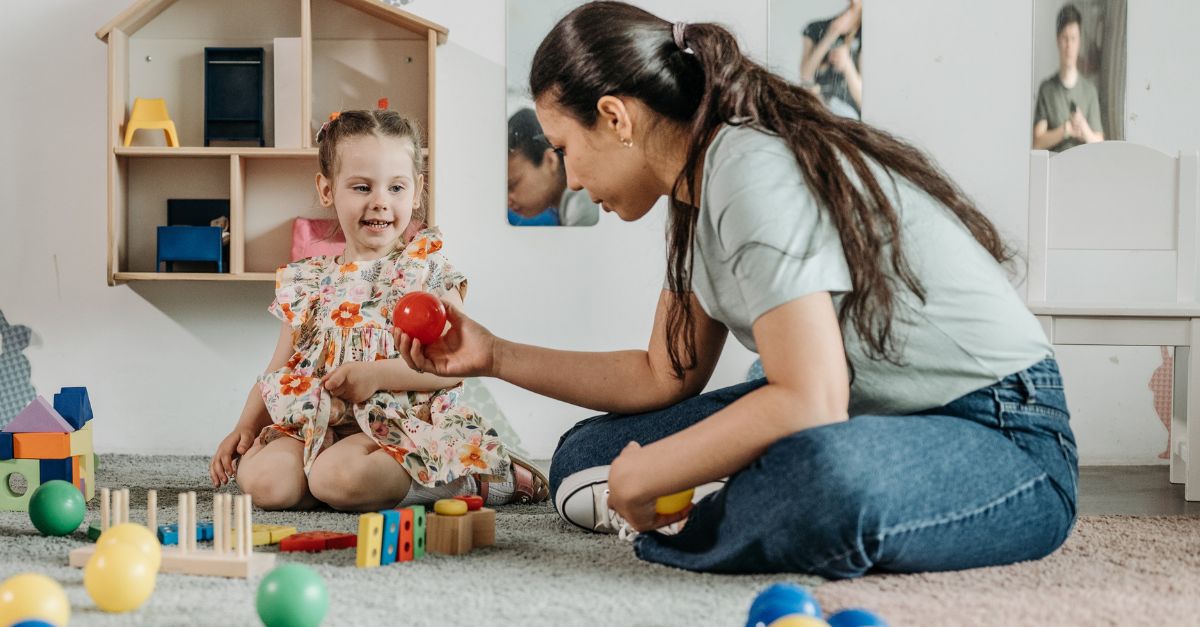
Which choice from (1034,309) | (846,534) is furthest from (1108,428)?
(846,534)

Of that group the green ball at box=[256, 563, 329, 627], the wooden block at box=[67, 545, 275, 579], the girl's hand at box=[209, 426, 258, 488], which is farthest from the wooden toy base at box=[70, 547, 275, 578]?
the girl's hand at box=[209, 426, 258, 488]

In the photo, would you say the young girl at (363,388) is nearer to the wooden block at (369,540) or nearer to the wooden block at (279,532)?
the wooden block at (279,532)

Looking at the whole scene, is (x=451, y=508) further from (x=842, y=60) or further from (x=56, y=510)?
(x=842, y=60)

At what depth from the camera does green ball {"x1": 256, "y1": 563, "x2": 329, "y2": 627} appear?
74 cm

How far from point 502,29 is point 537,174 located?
31 cm

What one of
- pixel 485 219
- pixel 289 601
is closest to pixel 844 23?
pixel 485 219

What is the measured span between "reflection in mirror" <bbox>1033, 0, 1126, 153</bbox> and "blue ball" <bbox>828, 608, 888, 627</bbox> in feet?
5.85

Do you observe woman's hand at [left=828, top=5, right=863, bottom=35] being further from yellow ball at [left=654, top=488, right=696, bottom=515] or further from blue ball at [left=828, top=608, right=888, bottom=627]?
blue ball at [left=828, top=608, right=888, bottom=627]

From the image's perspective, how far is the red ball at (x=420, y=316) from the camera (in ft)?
3.70

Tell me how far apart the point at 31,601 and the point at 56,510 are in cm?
49

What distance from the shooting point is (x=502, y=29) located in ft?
7.22

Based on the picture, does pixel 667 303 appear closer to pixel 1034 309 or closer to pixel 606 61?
pixel 606 61

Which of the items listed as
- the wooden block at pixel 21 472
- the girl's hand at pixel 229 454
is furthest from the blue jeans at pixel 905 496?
the wooden block at pixel 21 472

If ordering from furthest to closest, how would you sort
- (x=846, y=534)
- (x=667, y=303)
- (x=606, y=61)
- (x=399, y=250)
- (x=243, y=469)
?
(x=399, y=250) < (x=243, y=469) < (x=667, y=303) < (x=606, y=61) < (x=846, y=534)
